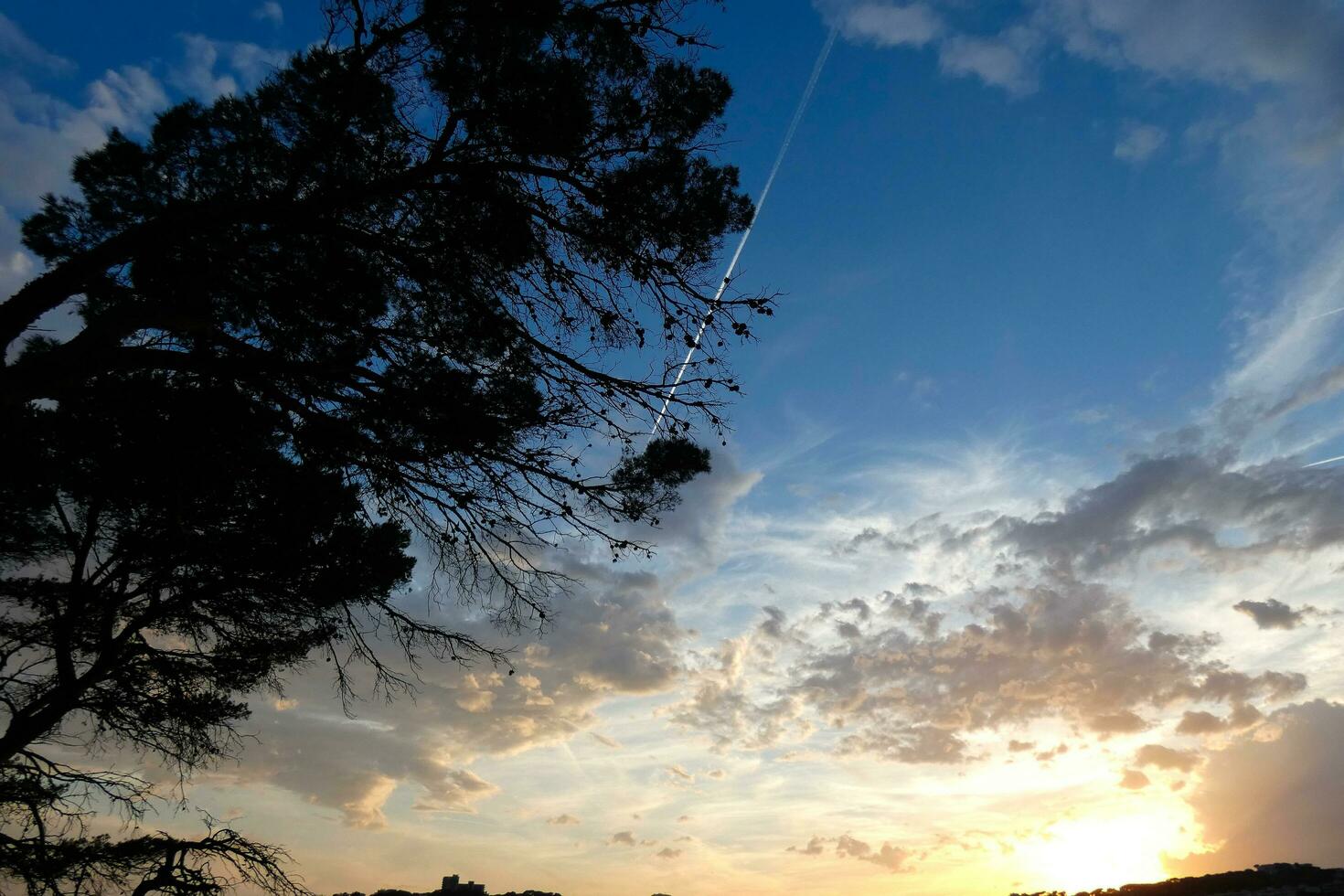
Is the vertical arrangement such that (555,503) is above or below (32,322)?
below

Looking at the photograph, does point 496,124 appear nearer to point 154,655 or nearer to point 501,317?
point 501,317

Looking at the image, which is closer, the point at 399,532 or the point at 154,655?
the point at 399,532

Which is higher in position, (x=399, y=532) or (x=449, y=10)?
(x=449, y=10)

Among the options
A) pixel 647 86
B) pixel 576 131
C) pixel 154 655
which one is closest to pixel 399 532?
pixel 154 655

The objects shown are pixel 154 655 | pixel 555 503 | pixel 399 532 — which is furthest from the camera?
pixel 154 655

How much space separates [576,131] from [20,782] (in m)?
9.60

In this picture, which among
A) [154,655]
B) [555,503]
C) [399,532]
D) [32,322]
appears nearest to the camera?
[32,322]

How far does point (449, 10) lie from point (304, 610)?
254 inches

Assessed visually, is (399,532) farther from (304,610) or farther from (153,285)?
(153,285)

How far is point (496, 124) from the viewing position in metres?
5.38

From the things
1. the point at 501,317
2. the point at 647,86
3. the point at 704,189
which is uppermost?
the point at 647,86

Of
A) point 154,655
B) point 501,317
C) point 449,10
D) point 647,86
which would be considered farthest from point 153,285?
point 154,655

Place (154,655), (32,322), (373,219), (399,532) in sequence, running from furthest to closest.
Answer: (154,655)
(399,532)
(373,219)
(32,322)

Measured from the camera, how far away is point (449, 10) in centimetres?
522
